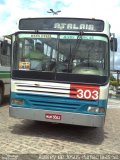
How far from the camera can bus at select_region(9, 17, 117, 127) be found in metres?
8.88

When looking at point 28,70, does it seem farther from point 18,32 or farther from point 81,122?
point 81,122

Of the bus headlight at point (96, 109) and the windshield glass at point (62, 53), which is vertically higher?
the windshield glass at point (62, 53)

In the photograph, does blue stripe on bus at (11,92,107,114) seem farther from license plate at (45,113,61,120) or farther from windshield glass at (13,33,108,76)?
windshield glass at (13,33,108,76)

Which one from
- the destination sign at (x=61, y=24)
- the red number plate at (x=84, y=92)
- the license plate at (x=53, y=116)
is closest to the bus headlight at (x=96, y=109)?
the red number plate at (x=84, y=92)

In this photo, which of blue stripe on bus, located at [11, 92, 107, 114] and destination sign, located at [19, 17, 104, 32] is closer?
blue stripe on bus, located at [11, 92, 107, 114]

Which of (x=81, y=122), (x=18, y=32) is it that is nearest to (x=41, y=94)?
(x=81, y=122)

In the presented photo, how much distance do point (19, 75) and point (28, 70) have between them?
27 cm

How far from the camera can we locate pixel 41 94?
9.11 metres

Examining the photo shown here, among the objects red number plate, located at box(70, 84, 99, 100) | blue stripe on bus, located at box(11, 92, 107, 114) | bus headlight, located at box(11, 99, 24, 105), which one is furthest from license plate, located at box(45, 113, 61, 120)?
bus headlight, located at box(11, 99, 24, 105)

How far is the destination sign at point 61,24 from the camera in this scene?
9.25m

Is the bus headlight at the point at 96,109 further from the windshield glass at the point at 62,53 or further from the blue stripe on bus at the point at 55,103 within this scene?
the windshield glass at the point at 62,53

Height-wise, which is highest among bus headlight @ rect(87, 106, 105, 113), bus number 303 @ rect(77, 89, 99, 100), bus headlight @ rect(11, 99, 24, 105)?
bus number 303 @ rect(77, 89, 99, 100)

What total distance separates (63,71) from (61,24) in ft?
4.32

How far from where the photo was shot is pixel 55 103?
29.8 ft
